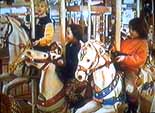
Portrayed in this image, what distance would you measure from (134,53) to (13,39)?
511mm

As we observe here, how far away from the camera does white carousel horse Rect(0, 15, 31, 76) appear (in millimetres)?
1490

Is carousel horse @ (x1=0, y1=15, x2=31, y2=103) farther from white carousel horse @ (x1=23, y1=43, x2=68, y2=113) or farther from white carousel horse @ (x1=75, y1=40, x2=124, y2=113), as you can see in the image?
white carousel horse @ (x1=75, y1=40, x2=124, y2=113)

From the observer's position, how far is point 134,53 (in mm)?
1580

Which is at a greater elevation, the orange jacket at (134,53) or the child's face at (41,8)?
the child's face at (41,8)

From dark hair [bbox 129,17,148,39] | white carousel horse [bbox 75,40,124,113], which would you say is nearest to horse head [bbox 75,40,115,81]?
white carousel horse [bbox 75,40,124,113]

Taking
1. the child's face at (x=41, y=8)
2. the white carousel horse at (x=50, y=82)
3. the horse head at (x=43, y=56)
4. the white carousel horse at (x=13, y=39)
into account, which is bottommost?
the white carousel horse at (x=50, y=82)

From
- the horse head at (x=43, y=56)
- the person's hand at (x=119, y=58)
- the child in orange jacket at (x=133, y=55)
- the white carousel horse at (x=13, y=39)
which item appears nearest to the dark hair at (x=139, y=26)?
the child in orange jacket at (x=133, y=55)

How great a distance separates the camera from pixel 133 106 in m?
1.59

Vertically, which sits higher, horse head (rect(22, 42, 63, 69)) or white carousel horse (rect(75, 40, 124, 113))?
horse head (rect(22, 42, 63, 69))

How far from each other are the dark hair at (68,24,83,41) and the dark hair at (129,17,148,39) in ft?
0.71

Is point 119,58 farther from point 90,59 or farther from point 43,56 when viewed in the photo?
point 43,56

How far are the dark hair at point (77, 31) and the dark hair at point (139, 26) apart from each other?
0.22 m

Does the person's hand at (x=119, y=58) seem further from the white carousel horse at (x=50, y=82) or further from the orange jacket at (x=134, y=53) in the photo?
the white carousel horse at (x=50, y=82)

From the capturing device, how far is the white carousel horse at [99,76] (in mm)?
1548
